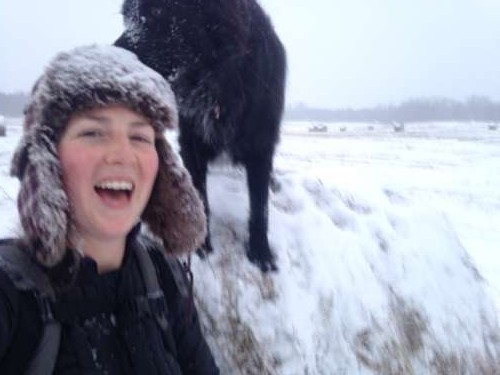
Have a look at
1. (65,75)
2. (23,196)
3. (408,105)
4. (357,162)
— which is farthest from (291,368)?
(408,105)

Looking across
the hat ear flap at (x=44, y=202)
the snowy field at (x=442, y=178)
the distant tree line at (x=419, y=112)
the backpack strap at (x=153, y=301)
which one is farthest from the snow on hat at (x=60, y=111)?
the distant tree line at (x=419, y=112)

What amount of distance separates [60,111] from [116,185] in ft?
0.93

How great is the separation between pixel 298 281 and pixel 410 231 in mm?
1359

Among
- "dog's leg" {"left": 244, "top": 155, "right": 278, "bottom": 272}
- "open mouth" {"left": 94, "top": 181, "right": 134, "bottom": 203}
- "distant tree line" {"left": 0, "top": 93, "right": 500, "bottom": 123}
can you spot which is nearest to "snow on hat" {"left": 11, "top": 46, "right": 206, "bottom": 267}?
"open mouth" {"left": 94, "top": 181, "right": 134, "bottom": 203}

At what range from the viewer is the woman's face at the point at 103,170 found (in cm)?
153

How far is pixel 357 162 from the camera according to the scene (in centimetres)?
1902

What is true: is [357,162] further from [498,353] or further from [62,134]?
[62,134]

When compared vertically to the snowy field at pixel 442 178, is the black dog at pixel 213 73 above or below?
above

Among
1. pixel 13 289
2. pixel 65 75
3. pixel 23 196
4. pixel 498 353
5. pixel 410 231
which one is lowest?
pixel 498 353

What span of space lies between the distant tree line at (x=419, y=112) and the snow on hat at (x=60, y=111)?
8792 cm

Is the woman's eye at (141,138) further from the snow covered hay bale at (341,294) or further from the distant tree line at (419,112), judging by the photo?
the distant tree line at (419,112)

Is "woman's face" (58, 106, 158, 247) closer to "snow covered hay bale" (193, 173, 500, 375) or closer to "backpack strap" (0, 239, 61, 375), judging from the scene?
"backpack strap" (0, 239, 61, 375)

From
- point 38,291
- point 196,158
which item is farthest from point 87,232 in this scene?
point 196,158

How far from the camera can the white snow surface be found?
2736 millimetres
